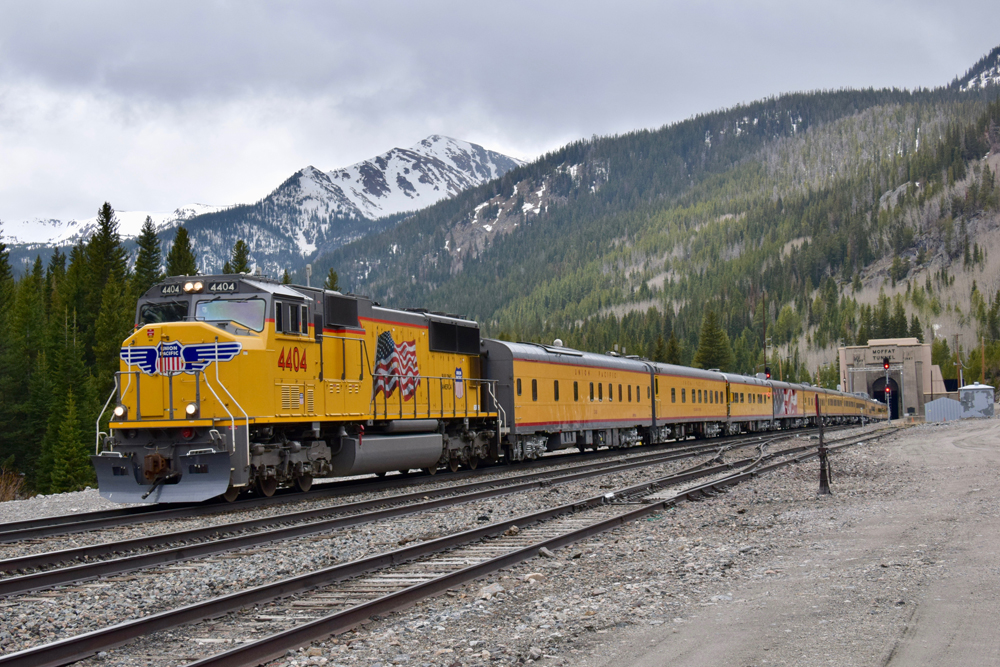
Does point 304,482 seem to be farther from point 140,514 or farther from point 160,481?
point 140,514

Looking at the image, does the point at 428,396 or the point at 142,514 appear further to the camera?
the point at 428,396

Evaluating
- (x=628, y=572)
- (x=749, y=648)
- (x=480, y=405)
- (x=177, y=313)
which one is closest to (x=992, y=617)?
(x=749, y=648)

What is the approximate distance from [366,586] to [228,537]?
4.43 m

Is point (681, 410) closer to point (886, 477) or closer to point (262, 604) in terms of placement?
point (886, 477)

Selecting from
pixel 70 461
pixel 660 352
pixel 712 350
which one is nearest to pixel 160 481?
pixel 70 461

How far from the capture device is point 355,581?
10.1 meters

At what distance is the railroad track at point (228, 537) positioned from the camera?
10.3 meters

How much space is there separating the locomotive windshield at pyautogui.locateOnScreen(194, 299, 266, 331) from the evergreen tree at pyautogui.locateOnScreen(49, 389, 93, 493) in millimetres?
47350

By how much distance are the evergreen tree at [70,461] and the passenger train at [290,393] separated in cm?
4164

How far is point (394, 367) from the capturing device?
21.7 meters

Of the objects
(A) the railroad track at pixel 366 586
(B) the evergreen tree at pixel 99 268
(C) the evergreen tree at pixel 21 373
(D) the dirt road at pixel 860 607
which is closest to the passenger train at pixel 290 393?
(A) the railroad track at pixel 366 586

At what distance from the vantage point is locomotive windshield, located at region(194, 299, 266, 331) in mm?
17188

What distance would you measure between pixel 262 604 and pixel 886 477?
62.9 ft

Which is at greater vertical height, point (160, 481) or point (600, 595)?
point (160, 481)
